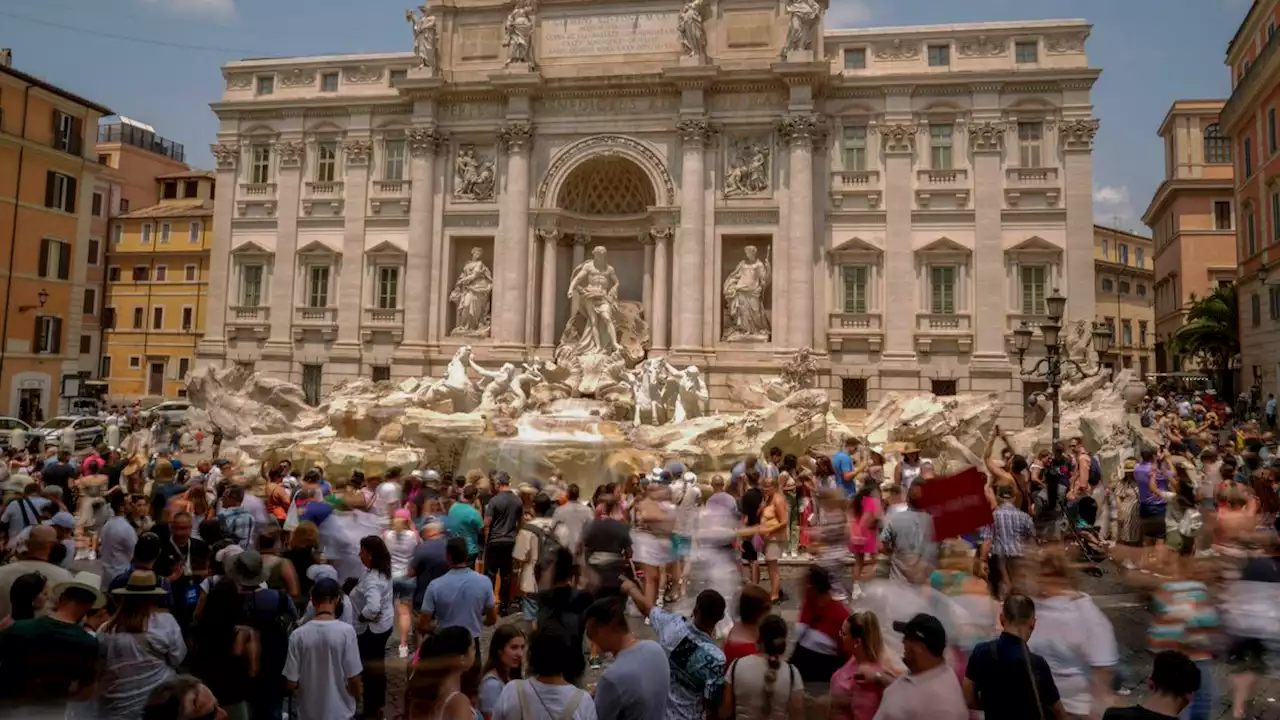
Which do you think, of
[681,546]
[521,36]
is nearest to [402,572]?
[681,546]

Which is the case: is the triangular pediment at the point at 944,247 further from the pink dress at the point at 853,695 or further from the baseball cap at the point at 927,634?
the baseball cap at the point at 927,634

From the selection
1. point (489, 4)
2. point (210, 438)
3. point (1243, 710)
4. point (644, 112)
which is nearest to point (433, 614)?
point (1243, 710)

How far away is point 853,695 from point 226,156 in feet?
108

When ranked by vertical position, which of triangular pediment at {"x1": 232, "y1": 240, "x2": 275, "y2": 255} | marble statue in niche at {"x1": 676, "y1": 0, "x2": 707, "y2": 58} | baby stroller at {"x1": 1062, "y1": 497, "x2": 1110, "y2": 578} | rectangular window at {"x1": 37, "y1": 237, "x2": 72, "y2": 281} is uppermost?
marble statue in niche at {"x1": 676, "y1": 0, "x2": 707, "y2": 58}

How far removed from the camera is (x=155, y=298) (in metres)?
45.0

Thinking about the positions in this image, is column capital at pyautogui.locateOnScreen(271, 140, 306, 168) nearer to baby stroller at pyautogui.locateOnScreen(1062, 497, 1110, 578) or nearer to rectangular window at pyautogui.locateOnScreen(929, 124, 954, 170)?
rectangular window at pyautogui.locateOnScreen(929, 124, 954, 170)

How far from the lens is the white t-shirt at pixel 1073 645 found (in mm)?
4914

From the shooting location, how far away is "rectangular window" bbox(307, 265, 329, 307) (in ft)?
99.5

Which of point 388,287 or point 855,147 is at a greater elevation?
point 855,147

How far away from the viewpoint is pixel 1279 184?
25.3 m

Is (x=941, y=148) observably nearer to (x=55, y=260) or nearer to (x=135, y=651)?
(x=135, y=651)

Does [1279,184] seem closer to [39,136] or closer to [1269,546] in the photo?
[1269,546]

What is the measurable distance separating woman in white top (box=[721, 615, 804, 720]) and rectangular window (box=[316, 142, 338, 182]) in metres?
29.9

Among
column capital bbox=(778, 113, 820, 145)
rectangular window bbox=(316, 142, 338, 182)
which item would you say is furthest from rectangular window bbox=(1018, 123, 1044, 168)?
rectangular window bbox=(316, 142, 338, 182)
